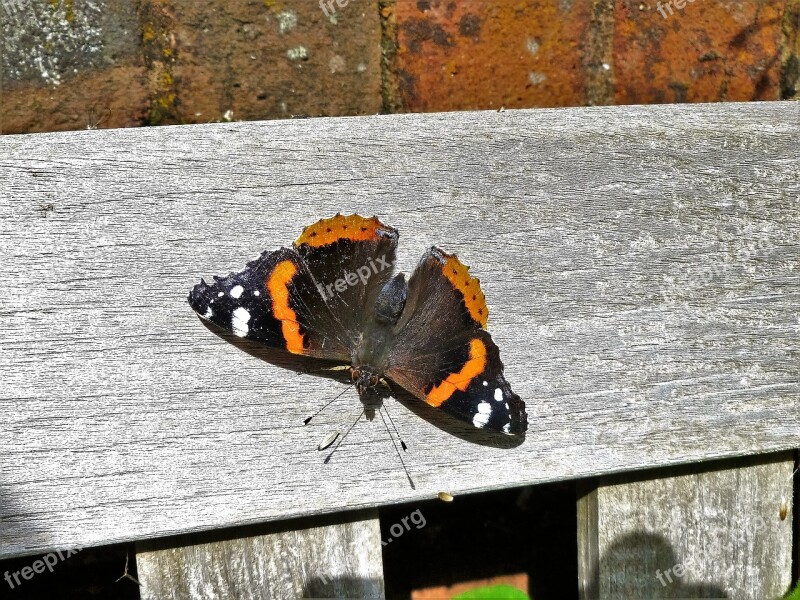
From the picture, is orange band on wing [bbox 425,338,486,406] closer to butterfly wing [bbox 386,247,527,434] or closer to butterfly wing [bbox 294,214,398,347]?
butterfly wing [bbox 386,247,527,434]

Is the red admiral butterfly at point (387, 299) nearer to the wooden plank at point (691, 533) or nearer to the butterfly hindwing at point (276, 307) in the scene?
the butterfly hindwing at point (276, 307)

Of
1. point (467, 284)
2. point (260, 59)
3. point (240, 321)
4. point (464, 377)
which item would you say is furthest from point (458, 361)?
point (260, 59)

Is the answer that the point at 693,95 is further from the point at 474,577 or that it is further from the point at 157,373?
the point at 474,577

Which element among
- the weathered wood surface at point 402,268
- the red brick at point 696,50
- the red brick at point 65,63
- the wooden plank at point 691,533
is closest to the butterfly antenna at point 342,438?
the weathered wood surface at point 402,268

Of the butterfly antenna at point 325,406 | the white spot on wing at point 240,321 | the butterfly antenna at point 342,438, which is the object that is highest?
the white spot on wing at point 240,321

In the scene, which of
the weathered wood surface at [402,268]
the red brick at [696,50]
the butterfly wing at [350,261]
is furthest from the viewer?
the red brick at [696,50]

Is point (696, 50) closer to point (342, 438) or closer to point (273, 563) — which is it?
point (342, 438)

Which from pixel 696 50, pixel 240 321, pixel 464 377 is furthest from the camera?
pixel 696 50

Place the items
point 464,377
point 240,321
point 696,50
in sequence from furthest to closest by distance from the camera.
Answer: point 696,50, point 464,377, point 240,321
